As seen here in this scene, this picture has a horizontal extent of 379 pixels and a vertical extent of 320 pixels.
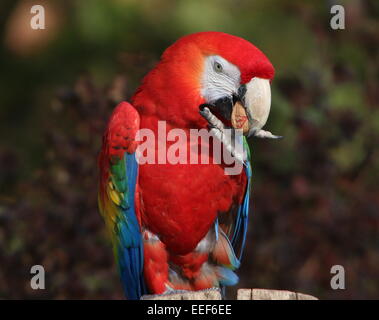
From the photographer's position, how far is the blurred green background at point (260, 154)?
3.62 meters

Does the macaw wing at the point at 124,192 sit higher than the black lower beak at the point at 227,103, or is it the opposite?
the black lower beak at the point at 227,103

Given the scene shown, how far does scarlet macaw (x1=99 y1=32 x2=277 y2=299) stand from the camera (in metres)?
2.71

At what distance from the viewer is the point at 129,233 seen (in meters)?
2.93

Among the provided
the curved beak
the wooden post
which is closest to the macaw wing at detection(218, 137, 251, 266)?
the curved beak

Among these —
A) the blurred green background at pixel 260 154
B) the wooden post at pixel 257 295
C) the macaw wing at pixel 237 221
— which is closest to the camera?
the wooden post at pixel 257 295

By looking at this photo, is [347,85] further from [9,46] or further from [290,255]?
[9,46]

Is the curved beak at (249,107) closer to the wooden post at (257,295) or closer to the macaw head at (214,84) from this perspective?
the macaw head at (214,84)

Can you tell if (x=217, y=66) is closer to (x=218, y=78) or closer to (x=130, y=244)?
(x=218, y=78)

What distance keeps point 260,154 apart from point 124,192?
1948mm

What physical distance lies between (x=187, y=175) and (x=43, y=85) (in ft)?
11.3

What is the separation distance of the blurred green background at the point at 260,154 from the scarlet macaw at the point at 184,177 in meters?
0.61

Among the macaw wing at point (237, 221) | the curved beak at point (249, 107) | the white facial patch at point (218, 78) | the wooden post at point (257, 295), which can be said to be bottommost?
the wooden post at point (257, 295)

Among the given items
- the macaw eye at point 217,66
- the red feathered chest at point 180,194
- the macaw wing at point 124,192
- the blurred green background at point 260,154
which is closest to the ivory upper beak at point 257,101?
the macaw eye at point 217,66
